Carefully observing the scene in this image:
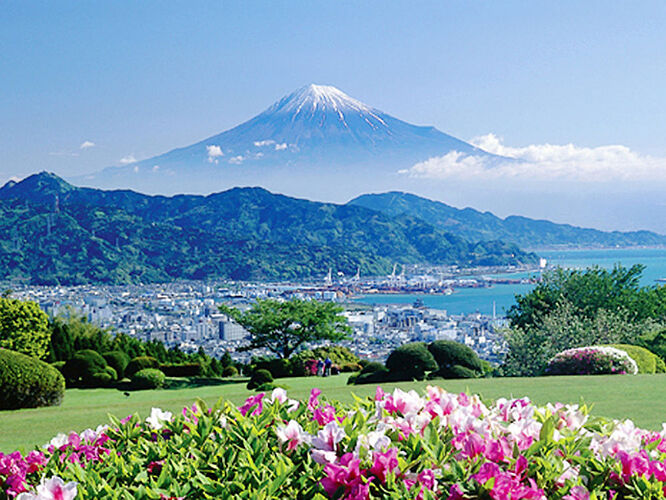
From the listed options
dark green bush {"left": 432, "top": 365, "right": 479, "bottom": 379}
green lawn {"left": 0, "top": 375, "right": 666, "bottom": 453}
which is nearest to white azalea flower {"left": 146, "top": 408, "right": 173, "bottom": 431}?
green lawn {"left": 0, "top": 375, "right": 666, "bottom": 453}

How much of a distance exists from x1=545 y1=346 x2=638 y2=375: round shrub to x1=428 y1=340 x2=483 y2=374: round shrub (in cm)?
378

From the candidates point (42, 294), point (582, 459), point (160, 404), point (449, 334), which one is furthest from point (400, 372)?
point (42, 294)

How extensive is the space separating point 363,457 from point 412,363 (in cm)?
1398

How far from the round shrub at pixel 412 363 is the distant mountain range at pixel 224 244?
301 feet

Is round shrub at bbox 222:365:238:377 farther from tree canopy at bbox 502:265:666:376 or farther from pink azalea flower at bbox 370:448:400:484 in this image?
pink azalea flower at bbox 370:448:400:484

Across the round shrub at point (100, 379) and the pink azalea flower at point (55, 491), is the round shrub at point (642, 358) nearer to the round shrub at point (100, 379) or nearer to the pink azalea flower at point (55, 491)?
the round shrub at point (100, 379)

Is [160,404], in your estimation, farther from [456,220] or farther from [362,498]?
[456,220]

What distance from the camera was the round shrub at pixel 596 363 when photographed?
1262 centimetres

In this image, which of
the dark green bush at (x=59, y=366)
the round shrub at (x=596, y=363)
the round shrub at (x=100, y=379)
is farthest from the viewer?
the dark green bush at (x=59, y=366)

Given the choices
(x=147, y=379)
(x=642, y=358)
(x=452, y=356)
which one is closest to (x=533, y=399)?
(x=642, y=358)

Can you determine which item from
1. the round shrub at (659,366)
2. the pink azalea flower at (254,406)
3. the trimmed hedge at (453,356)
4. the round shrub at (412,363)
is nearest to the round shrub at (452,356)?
the trimmed hedge at (453,356)

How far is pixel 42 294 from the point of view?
92.5m

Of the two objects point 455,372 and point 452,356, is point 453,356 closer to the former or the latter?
point 452,356

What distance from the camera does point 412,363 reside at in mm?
16250
